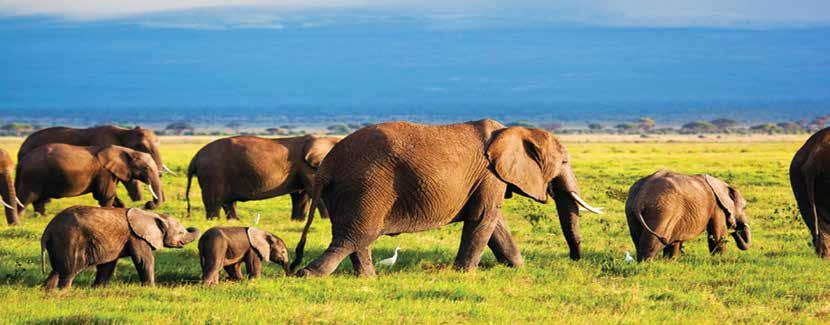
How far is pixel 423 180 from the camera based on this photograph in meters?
13.4

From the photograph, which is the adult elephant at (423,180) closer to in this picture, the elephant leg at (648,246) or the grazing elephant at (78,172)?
the elephant leg at (648,246)

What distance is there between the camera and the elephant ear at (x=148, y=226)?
41.6ft

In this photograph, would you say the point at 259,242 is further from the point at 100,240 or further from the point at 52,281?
the point at 52,281

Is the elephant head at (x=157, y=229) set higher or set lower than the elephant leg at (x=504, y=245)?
higher

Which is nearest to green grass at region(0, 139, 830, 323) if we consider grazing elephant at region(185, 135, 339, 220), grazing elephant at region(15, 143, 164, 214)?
grazing elephant at region(15, 143, 164, 214)

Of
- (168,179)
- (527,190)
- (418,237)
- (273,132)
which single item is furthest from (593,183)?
(273,132)

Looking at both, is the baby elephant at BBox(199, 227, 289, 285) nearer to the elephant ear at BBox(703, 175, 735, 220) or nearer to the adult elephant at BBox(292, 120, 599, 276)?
the adult elephant at BBox(292, 120, 599, 276)

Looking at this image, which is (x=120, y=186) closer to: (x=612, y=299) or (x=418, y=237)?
(x=418, y=237)

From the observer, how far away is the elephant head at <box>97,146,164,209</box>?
21.8m

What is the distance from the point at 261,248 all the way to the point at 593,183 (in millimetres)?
20684

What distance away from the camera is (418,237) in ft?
60.2

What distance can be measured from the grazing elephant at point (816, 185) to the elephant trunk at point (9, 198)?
12.4 m

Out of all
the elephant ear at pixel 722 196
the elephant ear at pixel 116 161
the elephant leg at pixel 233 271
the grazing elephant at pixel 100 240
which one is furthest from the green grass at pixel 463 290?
the elephant ear at pixel 116 161

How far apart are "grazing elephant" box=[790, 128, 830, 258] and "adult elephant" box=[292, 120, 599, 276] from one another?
3379 millimetres
